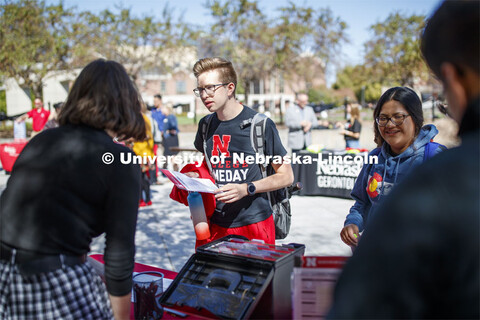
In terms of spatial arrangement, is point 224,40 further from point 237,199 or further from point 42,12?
point 237,199

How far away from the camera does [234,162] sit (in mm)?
2787

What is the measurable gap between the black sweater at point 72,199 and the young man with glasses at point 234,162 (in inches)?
50.5

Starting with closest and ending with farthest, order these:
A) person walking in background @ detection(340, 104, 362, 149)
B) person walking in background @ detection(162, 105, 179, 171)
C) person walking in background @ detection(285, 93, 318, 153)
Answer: person walking in background @ detection(285, 93, 318, 153) → person walking in background @ detection(340, 104, 362, 149) → person walking in background @ detection(162, 105, 179, 171)

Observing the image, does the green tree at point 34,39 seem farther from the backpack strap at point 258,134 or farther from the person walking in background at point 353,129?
the backpack strap at point 258,134

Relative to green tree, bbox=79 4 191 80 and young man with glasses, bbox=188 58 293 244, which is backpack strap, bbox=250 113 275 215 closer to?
young man with glasses, bbox=188 58 293 244

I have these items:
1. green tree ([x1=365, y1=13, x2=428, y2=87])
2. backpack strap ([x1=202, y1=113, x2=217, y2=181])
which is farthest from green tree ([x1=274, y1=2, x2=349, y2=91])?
backpack strap ([x1=202, y1=113, x2=217, y2=181])

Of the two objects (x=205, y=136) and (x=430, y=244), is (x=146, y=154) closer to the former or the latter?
(x=205, y=136)

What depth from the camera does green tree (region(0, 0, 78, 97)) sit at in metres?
20.8

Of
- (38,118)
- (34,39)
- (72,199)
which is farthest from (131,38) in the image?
(72,199)

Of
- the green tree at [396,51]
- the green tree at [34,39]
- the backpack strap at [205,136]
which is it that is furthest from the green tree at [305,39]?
the backpack strap at [205,136]

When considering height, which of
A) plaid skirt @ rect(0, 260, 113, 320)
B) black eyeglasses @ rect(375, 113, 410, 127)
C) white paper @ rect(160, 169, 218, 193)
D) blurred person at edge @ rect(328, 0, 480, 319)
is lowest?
plaid skirt @ rect(0, 260, 113, 320)

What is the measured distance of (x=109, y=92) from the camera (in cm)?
150

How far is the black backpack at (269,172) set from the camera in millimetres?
2754

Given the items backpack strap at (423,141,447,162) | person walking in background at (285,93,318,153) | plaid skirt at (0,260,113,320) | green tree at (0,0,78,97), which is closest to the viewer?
plaid skirt at (0,260,113,320)
